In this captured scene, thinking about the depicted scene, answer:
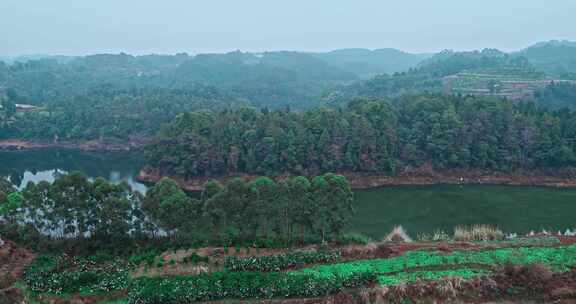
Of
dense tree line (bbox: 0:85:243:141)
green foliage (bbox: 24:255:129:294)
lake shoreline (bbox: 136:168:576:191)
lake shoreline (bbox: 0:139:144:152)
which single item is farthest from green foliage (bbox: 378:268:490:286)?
dense tree line (bbox: 0:85:243:141)

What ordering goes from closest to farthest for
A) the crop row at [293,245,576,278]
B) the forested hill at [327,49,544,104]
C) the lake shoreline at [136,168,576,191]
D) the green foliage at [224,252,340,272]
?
1. the crop row at [293,245,576,278]
2. the green foliage at [224,252,340,272]
3. the lake shoreline at [136,168,576,191]
4. the forested hill at [327,49,544,104]

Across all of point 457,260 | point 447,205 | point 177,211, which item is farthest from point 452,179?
point 177,211

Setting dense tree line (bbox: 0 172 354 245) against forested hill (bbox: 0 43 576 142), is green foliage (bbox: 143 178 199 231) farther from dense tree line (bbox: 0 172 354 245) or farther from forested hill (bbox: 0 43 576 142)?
forested hill (bbox: 0 43 576 142)

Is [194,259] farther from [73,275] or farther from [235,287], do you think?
[73,275]

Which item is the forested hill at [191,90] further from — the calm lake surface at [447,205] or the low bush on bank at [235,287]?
the low bush on bank at [235,287]

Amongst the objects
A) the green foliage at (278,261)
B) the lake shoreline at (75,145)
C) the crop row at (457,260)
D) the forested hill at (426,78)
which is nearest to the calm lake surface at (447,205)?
the crop row at (457,260)

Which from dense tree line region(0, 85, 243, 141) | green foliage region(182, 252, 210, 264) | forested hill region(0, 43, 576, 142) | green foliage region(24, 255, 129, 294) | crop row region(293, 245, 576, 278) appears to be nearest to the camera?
green foliage region(24, 255, 129, 294)
